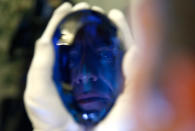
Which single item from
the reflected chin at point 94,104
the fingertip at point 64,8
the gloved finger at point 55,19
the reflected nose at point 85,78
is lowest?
the reflected chin at point 94,104

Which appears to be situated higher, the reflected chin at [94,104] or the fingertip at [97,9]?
the fingertip at [97,9]

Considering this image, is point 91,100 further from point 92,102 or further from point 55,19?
point 55,19

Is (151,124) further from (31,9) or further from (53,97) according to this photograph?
(31,9)

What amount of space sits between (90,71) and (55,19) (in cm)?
10

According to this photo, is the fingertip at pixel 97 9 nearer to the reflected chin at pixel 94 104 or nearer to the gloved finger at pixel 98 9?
the gloved finger at pixel 98 9

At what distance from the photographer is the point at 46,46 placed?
42cm

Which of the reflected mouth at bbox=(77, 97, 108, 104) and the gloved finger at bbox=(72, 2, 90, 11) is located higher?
the gloved finger at bbox=(72, 2, 90, 11)

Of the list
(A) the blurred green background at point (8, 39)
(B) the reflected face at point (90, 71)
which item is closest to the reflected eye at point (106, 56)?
(B) the reflected face at point (90, 71)

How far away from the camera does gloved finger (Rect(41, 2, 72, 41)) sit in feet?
1.42

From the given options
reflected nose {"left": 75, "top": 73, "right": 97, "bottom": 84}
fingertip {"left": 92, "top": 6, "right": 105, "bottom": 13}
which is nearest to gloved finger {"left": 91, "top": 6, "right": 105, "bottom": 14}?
fingertip {"left": 92, "top": 6, "right": 105, "bottom": 13}

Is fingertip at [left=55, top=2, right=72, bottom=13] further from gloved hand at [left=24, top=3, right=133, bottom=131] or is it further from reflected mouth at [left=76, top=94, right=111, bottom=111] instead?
reflected mouth at [left=76, top=94, right=111, bottom=111]

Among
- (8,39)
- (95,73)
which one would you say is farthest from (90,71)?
(8,39)

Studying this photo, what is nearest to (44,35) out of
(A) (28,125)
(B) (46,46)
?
(B) (46,46)

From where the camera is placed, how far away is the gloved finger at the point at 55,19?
43 centimetres
